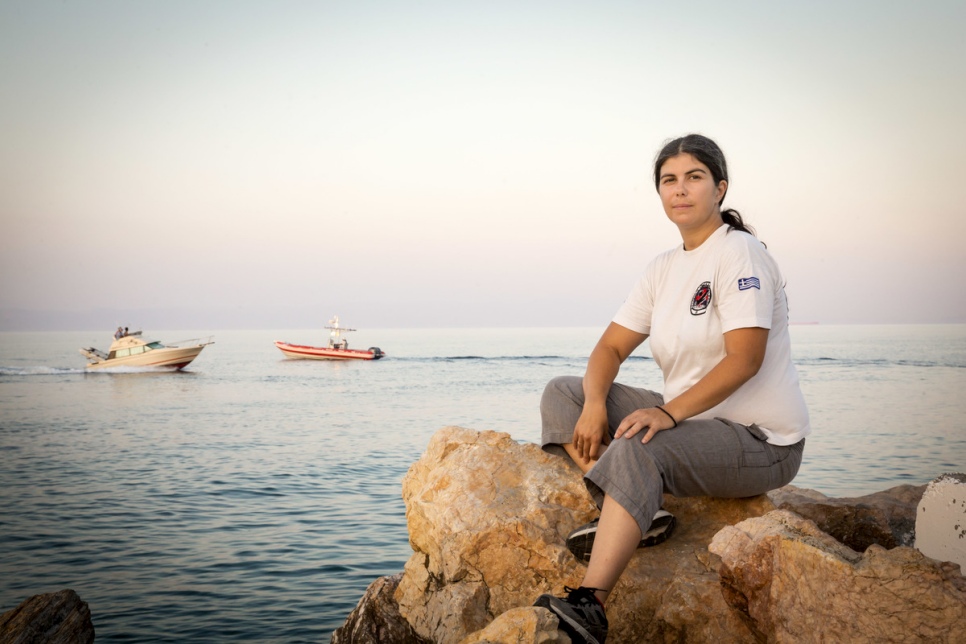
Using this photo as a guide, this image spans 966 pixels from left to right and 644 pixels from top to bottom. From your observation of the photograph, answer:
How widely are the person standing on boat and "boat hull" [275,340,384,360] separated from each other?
54.3m

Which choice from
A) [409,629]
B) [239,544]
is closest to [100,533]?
[239,544]

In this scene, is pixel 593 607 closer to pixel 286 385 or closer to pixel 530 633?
pixel 530 633

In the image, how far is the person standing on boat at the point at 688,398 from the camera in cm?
285

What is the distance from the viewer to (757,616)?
9.20 feet

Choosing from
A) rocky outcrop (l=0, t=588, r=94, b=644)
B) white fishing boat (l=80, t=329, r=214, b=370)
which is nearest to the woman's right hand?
rocky outcrop (l=0, t=588, r=94, b=644)

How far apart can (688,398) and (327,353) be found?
56702mm

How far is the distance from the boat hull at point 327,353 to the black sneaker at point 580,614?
181ft

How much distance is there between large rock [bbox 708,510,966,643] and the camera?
2.28m

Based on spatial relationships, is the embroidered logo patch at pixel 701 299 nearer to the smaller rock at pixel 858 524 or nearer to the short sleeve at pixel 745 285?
the short sleeve at pixel 745 285

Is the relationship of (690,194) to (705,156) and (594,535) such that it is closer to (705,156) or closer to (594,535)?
(705,156)

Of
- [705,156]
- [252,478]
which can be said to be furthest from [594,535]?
[252,478]

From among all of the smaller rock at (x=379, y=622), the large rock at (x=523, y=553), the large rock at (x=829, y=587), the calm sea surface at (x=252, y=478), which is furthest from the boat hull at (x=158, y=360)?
the large rock at (x=829, y=587)

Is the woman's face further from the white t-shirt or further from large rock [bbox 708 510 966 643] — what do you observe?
large rock [bbox 708 510 966 643]

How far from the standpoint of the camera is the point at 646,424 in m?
2.98
